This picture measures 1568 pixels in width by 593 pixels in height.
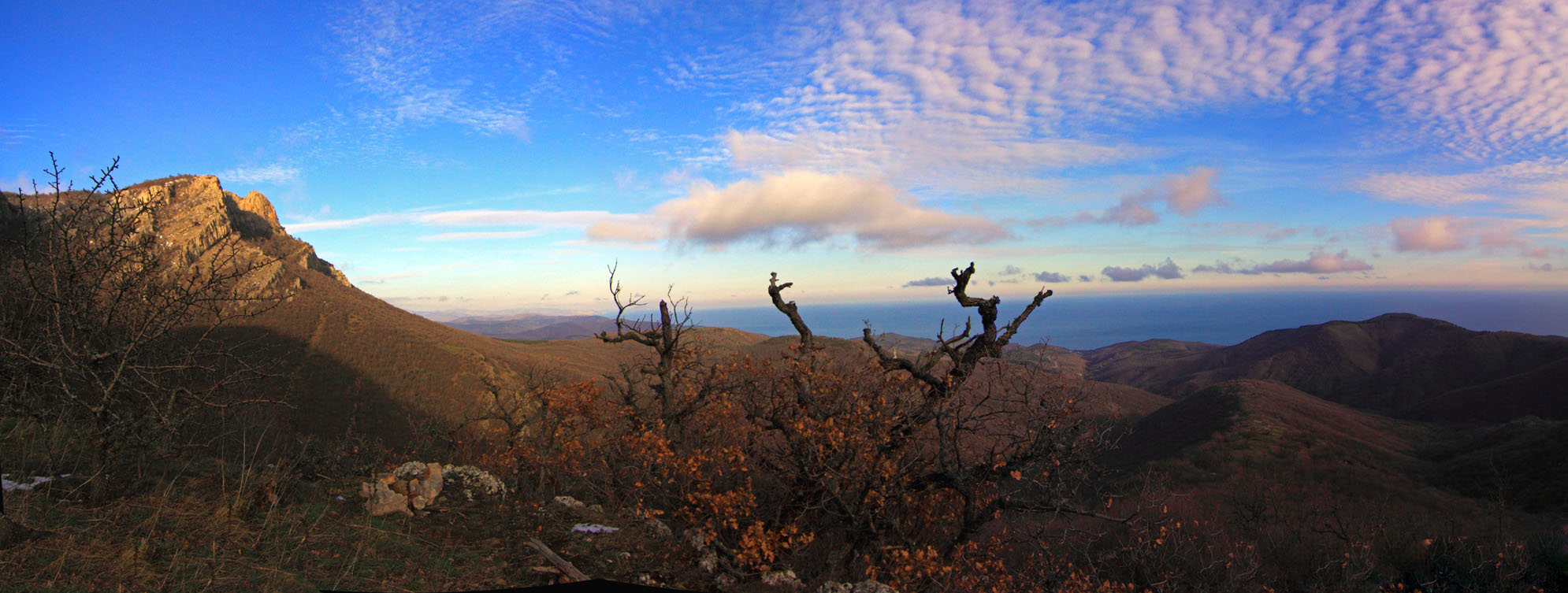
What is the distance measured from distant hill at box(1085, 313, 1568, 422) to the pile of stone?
123m

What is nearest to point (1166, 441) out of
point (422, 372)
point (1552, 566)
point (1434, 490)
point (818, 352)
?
point (1434, 490)

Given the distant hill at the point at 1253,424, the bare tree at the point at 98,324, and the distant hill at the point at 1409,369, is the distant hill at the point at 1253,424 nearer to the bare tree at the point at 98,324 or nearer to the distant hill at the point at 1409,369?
the distant hill at the point at 1409,369

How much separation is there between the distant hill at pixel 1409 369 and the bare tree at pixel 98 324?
5014 inches

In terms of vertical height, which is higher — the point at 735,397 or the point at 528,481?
the point at 735,397

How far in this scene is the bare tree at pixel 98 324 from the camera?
261 inches

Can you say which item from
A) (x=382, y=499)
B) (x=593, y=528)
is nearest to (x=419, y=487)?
(x=382, y=499)

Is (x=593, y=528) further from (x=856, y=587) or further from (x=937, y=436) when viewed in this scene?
(x=937, y=436)

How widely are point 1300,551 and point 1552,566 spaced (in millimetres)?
9395

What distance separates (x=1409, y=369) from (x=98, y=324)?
20232 cm

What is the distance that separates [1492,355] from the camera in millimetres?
135750

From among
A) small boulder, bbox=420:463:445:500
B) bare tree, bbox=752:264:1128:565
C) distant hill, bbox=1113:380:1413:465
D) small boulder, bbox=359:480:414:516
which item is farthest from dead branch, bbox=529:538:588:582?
distant hill, bbox=1113:380:1413:465

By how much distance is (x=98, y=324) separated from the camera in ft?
22.8

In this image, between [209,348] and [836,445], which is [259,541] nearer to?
[209,348]

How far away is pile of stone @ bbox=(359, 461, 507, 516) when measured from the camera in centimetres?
934
